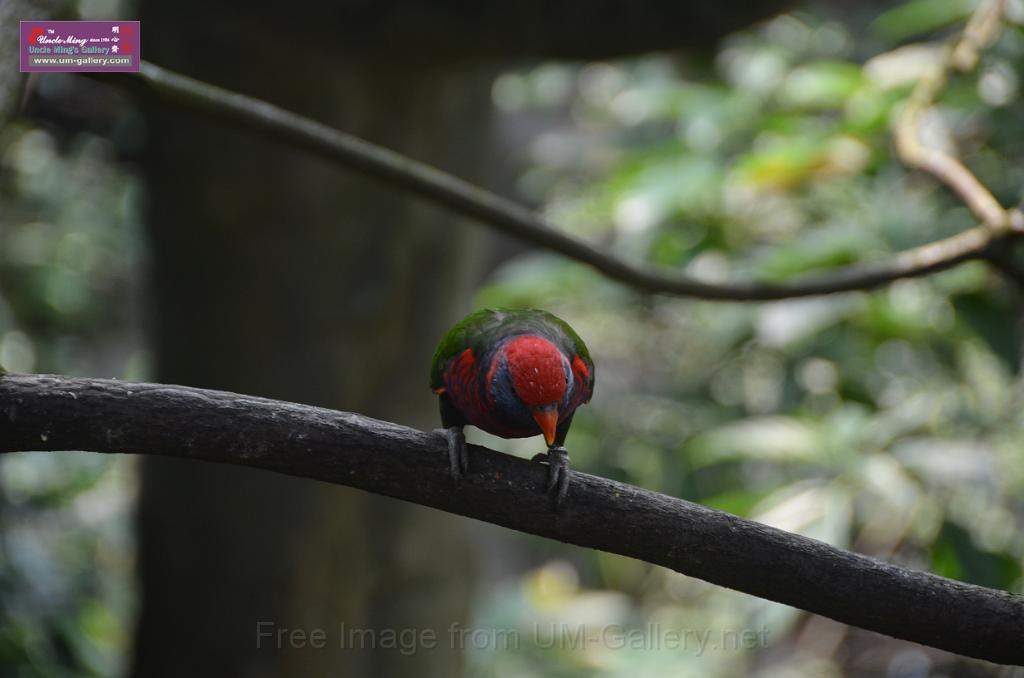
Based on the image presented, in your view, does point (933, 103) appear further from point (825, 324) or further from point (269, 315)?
point (269, 315)

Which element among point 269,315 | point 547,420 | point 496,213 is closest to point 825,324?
point 496,213

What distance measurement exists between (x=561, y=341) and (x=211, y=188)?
82.8 inches

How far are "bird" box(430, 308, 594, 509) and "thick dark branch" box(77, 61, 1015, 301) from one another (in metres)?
0.67

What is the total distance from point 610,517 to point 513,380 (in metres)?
0.26

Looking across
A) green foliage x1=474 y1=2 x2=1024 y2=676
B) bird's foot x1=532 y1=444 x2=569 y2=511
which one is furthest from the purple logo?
A: green foliage x1=474 y1=2 x2=1024 y2=676

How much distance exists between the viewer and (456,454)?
140 cm

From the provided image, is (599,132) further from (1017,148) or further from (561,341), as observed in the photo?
(561,341)

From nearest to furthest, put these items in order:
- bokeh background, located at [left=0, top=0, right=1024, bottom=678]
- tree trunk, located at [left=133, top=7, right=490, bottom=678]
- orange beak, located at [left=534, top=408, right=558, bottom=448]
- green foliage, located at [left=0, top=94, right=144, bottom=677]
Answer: orange beak, located at [left=534, top=408, right=558, bottom=448]
bokeh background, located at [left=0, top=0, right=1024, bottom=678]
tree trunk, located at [left=133, top=7, right=490, bottom=678]
green foliage, located at [left=0, top=94, right=144, bottom=677]

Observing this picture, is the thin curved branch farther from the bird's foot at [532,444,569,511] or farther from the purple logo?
the purple logo

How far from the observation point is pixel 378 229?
11.5 feet

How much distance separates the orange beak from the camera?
1.46m

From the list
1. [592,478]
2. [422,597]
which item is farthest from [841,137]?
[422,597]

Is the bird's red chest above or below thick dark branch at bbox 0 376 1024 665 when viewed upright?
above

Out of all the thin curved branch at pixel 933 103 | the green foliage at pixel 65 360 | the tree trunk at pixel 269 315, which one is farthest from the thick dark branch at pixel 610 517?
the green foliage at pixel 65 360
